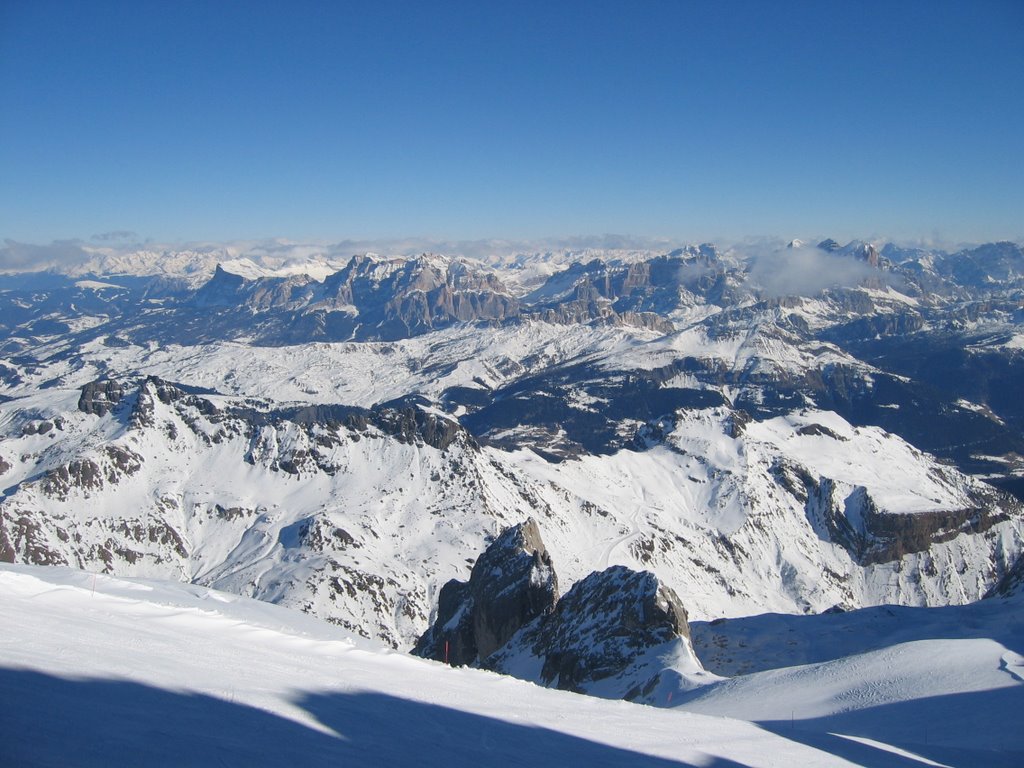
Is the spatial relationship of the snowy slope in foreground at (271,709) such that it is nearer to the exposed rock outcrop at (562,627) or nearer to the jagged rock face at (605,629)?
the exposed rock outcrop at (562,627)

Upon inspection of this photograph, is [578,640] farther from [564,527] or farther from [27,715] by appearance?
[564,527]

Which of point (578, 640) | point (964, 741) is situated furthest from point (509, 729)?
point (578, 640)

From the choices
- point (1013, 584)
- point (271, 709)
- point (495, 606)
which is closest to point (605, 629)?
point (495, 606)

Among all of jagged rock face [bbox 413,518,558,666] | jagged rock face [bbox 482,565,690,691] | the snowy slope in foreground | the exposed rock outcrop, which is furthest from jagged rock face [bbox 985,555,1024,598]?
the snowy slope in foreground

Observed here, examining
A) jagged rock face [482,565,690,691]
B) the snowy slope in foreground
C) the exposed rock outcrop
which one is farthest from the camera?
jagged rock face [482,565,690,691]

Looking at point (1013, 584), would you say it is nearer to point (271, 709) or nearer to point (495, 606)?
point (495, 606)

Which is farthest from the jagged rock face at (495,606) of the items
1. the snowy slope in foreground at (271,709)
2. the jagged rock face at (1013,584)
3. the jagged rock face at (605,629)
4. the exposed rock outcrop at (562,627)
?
the jagged rock face at (1013,584)

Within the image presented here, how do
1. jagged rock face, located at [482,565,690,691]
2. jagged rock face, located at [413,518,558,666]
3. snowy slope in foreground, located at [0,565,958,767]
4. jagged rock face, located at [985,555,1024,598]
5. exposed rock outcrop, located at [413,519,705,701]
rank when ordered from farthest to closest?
jagged rock face, located at [985,555,1024,598] < jagged rock face, located at [413,518,558,666] < jagged rock face, located at [482,565,690,691] < exposed rock outcrop, located at [413,519,705,701] < snowy slope in foreground, located at [0,565,958,767]

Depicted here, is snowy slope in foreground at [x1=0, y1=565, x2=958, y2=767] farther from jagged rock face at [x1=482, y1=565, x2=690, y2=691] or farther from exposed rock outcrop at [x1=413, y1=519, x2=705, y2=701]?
jagged rock face at [x1=482, y1=565, x2=690, y2=691]
